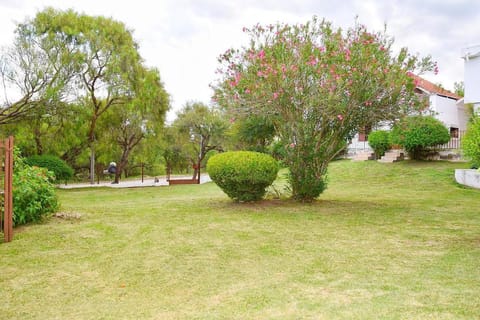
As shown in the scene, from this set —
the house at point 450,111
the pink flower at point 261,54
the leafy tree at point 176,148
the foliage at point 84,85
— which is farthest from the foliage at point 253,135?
the pink flower at point 261,54

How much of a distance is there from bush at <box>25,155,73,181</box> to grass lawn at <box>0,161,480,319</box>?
31.4 feet

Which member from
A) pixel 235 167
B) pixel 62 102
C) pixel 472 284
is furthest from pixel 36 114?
pixel 472 284

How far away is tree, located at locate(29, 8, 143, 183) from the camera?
18922 millimetres

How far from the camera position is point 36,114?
717 inches

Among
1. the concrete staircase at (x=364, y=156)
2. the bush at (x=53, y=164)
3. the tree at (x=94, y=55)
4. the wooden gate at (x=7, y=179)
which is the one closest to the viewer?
the wooden gate at (x=7, y=179)

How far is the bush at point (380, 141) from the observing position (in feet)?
73.0

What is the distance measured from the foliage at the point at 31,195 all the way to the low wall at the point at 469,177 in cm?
1278

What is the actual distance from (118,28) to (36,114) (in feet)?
18.5

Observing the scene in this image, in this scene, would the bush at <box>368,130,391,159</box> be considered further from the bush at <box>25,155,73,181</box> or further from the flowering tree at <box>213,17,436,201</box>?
the bush at <box>25,155,73,181</box>

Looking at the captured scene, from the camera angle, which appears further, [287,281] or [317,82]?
[317,82]

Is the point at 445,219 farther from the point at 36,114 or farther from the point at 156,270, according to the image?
the point at 36,114

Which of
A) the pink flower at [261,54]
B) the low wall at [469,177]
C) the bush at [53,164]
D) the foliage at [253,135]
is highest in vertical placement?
the pink flower at [261,54]

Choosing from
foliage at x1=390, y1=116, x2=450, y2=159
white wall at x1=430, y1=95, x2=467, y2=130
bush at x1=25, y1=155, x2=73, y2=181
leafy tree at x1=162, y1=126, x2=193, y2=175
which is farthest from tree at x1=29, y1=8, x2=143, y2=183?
white wall at x1=430, y1=95, x2=467, y2=130

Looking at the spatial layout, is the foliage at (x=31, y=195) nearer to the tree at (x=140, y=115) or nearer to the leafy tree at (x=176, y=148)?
the tree at (x=140, y=115)
